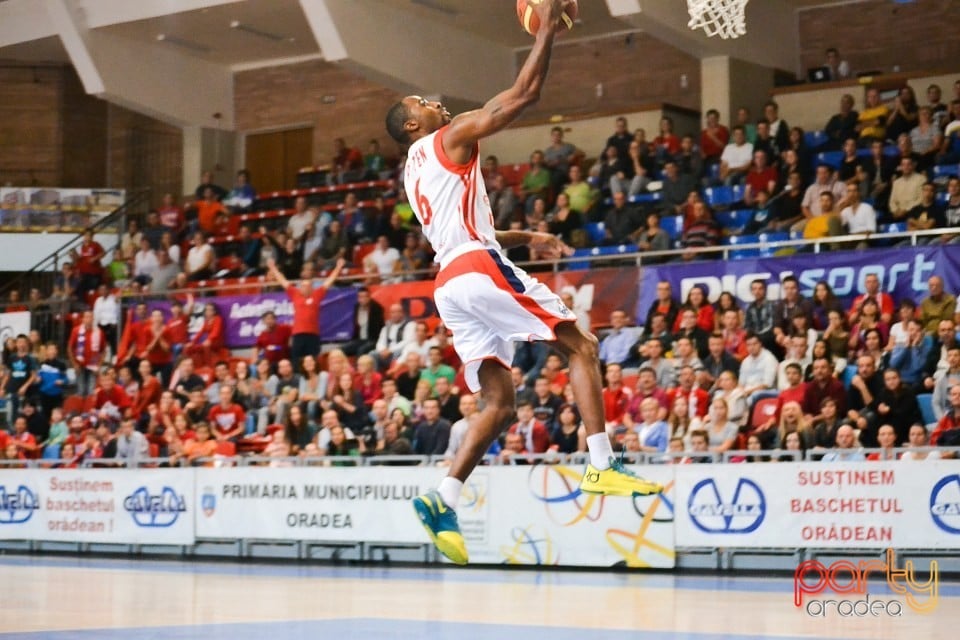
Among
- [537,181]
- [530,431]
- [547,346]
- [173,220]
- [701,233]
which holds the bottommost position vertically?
[530,431]

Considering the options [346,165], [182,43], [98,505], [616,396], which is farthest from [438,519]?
[182,43]

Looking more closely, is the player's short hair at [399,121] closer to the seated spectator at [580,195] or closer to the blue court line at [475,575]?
the blue court line at [475,575]

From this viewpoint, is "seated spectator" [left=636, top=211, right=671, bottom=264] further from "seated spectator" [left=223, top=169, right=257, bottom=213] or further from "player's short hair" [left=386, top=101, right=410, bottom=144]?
"player's short hair" [left=386, top=101, right=410, bottom=144]

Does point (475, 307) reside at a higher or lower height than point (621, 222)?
lower

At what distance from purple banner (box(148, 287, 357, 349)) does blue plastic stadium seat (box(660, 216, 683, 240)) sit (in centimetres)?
461

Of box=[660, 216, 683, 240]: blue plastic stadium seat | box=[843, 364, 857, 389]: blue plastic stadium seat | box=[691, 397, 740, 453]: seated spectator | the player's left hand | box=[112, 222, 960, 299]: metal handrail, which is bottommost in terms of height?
box=[691, 397, 740, 453]: seated spectator

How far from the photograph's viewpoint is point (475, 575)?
1491 cm

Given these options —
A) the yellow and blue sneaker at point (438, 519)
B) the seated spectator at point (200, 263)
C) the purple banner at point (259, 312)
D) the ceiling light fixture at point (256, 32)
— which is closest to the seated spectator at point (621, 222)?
the purple banner at point (259, 312)

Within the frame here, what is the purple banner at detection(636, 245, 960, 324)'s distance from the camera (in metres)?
16.7

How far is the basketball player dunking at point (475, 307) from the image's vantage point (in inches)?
300

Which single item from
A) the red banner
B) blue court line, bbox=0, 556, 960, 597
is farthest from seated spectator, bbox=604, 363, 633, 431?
the red banner

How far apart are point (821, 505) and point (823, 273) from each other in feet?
13.8

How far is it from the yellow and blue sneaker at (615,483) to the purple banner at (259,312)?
13878mm

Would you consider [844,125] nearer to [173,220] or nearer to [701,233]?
[701,233]
